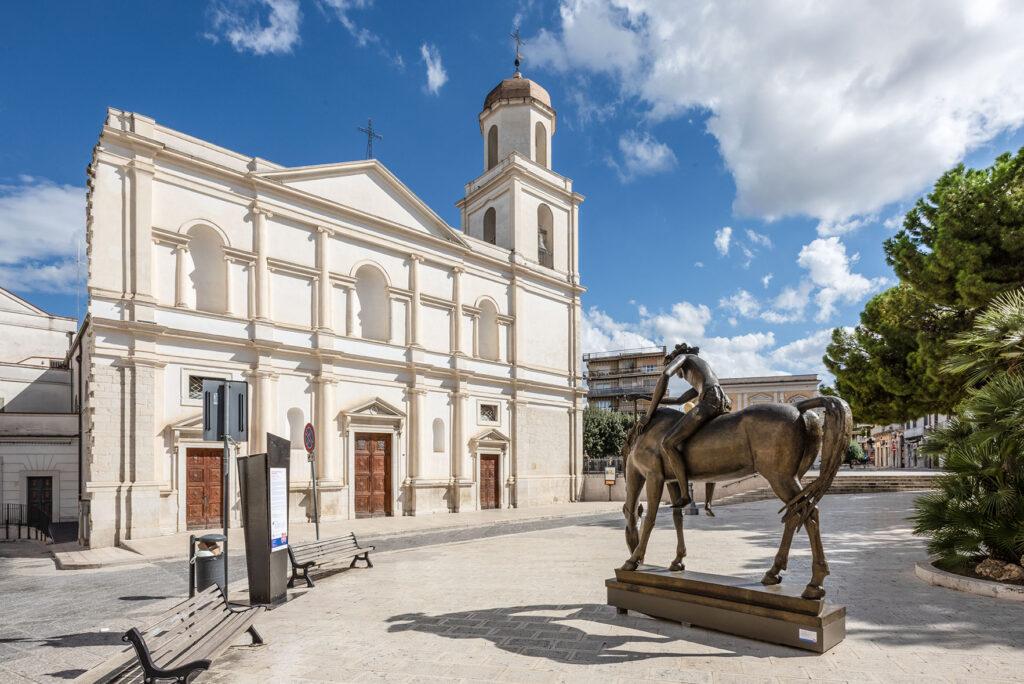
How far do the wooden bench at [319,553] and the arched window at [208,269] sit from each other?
430 inches

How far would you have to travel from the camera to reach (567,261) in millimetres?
30891

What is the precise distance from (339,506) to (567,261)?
52.6ft

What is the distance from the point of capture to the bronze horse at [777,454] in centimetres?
620

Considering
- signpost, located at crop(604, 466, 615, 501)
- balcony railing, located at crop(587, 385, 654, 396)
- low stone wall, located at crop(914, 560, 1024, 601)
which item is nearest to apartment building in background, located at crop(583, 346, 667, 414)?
balcony railing, located at crop(587, 385, 654, 396)

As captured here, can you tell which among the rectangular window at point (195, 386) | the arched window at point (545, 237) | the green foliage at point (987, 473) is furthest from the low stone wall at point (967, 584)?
the arched window at point (545, 237)

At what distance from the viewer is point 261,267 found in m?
20.2

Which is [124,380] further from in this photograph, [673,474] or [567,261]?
[567,261]

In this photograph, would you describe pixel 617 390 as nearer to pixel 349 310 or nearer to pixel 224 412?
pixel 349 310

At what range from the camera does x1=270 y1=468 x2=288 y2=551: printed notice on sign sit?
8766mm

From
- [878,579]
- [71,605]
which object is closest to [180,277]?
[71,605]

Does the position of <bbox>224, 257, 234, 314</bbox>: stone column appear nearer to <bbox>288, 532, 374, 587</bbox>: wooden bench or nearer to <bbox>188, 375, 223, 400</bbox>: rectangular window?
<bbox>188, 375, 223, 400</bbox>: rectangular window

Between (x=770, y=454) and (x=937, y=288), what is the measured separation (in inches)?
590

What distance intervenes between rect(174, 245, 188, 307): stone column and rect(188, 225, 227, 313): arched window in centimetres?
57

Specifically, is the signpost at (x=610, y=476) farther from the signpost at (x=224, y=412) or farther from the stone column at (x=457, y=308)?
the signpost at (x=224, y=412)
